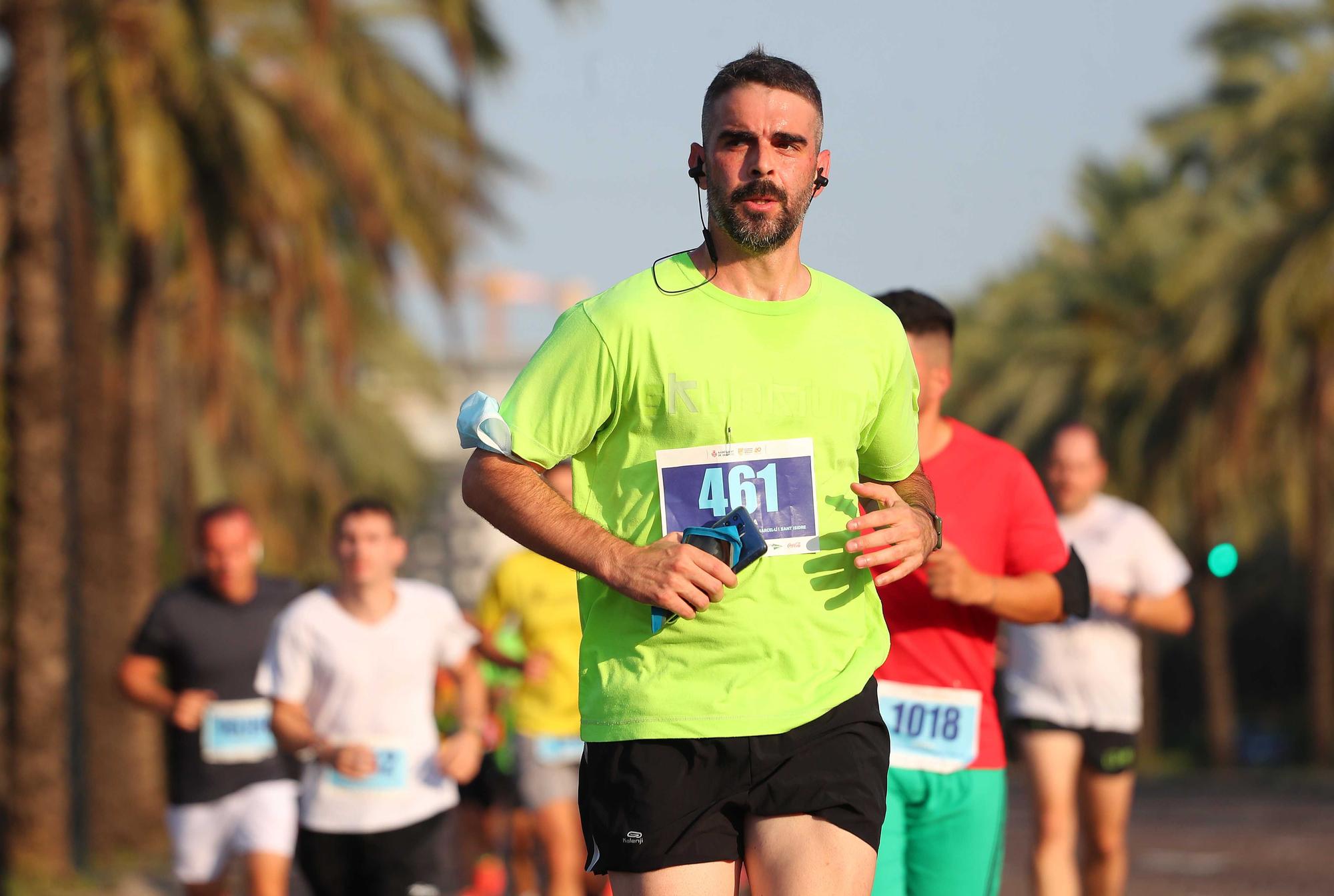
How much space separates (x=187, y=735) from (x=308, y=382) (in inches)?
830

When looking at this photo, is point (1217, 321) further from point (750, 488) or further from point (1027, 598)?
point (750, 488)

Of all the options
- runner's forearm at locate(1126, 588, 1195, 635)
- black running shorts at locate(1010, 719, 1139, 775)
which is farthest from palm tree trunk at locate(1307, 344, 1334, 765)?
black running shorts at locate(1010, 719, 1139, 775)

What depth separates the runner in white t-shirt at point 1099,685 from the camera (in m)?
8.57

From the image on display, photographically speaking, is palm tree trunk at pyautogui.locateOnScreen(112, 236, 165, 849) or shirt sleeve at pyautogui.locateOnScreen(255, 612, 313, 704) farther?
palm tree trunk at pyautogui.locateOnScreen(112, 236, 165, 849)

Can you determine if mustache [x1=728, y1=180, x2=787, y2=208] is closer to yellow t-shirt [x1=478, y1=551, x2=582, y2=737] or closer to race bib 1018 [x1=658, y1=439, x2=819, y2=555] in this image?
race bib 1018 [x1=658, y1=439, x2=819, y2=555]

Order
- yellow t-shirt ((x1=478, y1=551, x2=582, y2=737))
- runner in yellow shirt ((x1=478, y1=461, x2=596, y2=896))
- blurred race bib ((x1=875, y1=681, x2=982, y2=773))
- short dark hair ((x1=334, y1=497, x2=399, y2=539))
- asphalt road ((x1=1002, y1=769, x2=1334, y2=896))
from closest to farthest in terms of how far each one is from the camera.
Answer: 1. blurred race bib ((x1=875, y1=681, x2=982, y2=773))
2. short dark hair ((x1=334, y1=497, x2=399, y2=539))
3. runner in yellow shirt ((x1=478, y1=461, x2=596, y2=896))
4. yellow t-shirt ((x1=478, y1=551, x2=582, y2=737))
5. asphalt road ((x1=1002, y1=769, x2=1334, y2=896))

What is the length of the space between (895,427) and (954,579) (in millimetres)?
1291

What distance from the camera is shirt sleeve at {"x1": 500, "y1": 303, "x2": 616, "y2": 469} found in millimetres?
3904

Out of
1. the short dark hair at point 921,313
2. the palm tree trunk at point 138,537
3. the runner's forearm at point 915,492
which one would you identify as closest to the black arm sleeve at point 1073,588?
the short dark hair at point 921,313

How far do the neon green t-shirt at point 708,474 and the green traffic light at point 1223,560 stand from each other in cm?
408

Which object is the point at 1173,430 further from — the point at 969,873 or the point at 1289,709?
the point at 969,873

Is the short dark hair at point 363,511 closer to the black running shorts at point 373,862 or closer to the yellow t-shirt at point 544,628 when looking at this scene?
the black running shorts at point 373,862

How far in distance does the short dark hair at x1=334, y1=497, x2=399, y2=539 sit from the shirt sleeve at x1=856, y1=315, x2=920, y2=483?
4.08 m

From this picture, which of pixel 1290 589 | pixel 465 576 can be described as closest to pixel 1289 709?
pixel 1290 589
